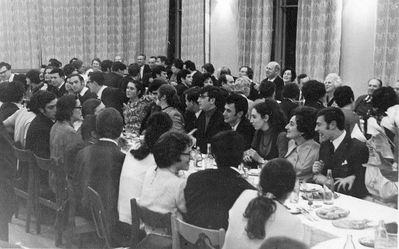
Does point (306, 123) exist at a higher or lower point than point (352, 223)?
higher

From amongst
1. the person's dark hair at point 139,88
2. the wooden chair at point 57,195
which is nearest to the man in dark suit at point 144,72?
the person's dark hair at point 139,88

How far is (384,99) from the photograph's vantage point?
5.08 meters

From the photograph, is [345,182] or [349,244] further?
[345,182]

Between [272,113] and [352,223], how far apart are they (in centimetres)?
194

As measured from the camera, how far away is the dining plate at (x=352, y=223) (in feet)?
9.90

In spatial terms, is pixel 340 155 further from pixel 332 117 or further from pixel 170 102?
pixel 170 102

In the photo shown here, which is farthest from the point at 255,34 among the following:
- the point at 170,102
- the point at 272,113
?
the point at 272,113

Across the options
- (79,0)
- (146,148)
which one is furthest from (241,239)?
(79,0)

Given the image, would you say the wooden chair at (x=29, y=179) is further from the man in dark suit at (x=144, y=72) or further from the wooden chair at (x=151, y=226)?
the man in dark suit at (x=144, y=72)

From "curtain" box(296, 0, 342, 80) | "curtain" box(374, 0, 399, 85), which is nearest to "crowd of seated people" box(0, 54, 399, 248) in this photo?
"curtain" box(374, 0, 399, 85)

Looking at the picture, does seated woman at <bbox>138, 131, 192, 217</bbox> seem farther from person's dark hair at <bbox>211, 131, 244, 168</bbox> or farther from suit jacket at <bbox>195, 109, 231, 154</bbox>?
suit jacket at <bbox>195, 109, 231, 154</bbox>

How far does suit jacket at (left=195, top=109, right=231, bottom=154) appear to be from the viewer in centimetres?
559

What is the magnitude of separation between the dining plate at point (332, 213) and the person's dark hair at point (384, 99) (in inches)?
79.2

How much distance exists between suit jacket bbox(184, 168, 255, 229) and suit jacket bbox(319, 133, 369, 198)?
1.37 m
